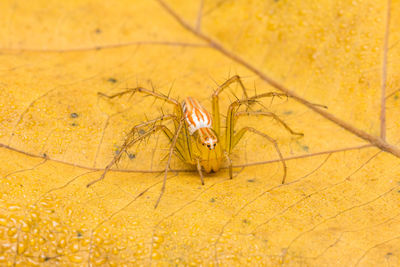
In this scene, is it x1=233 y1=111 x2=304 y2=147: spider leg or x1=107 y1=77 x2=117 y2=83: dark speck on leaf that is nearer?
x1=233 y1=111 x2=304 y2=147: spider leg

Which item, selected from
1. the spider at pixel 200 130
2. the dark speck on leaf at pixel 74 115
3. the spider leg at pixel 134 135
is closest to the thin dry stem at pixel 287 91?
the spider at pixel 200 130

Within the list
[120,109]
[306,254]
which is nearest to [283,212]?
[306,254]

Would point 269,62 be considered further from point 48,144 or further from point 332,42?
point 48,144

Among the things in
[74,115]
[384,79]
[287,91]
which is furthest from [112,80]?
[384,79]

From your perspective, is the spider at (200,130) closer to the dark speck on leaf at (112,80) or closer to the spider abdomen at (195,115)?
the spider abdomen at (195,115)

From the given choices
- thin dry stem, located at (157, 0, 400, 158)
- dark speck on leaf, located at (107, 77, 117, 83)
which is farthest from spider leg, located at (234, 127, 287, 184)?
dark speck on leaf, located at (107, 77, 117, 83)

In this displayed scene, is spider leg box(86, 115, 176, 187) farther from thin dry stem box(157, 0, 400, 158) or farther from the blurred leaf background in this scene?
thin dry stem box(157, 0, 400, 158)
